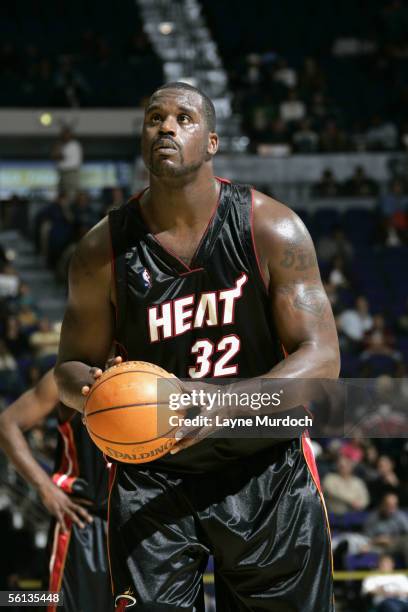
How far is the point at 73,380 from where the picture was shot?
3.40 m

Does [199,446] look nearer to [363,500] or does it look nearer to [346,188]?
[363,500]

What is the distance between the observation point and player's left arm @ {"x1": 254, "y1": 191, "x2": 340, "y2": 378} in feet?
10.8

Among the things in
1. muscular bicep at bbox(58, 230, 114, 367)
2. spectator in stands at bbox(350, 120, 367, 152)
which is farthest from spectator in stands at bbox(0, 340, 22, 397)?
spectator in stands at bbox(350, 120, 367, 152)

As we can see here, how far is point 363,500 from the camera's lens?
888 centimetres

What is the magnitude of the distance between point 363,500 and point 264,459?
5702 mm

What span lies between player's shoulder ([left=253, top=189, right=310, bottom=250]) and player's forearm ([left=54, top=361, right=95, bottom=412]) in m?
0.68

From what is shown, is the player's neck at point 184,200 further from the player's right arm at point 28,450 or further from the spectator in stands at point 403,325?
the spectator in stands at point 403,325

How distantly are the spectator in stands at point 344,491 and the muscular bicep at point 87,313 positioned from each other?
18.4ft

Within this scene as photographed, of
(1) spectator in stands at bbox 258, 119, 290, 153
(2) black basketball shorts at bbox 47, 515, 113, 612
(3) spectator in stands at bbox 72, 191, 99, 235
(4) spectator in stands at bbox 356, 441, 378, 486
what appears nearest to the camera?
(2) black basketball shorts at bbox 47, 515, 113, 612

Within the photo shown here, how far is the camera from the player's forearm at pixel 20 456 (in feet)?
15.4

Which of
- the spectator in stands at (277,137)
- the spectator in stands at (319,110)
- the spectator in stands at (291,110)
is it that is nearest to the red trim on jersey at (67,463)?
the spectator in stands at (277,137)

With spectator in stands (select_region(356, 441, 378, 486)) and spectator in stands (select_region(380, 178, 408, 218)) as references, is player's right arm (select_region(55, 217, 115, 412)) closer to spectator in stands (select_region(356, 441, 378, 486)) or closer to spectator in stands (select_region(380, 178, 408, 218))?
spectator in stands (select_region(356, 441, 378, 486))

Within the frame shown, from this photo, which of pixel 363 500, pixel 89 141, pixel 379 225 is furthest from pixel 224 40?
pixel 363 500

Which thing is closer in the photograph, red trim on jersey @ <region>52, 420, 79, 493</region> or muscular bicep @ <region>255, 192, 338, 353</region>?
muscular bicep @ <region>255, 192, 338, 353</region>
